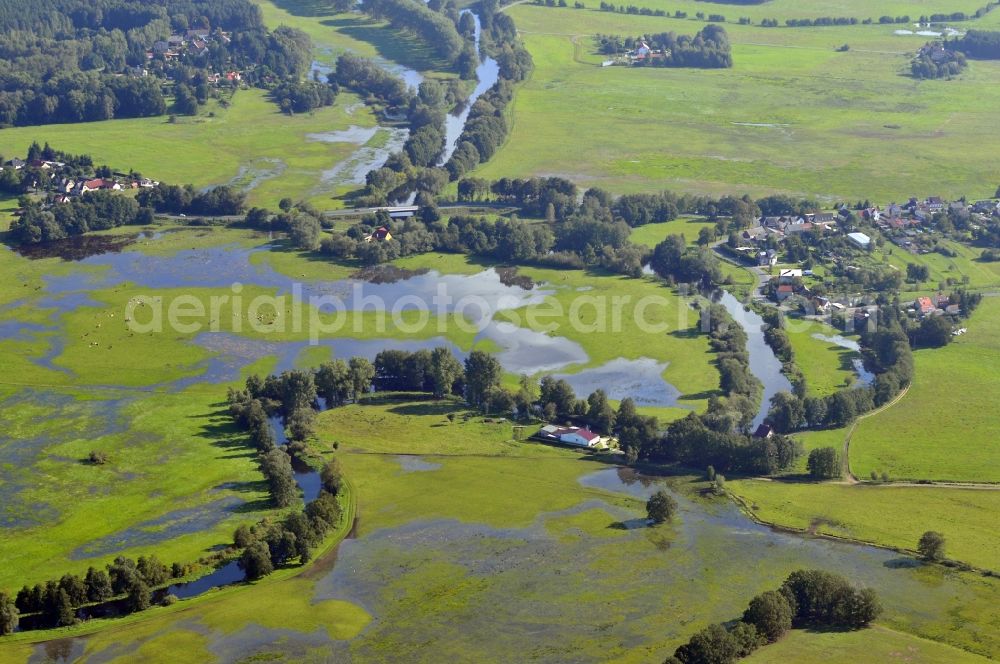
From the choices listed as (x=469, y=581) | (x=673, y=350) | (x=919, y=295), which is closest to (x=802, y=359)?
(x=673, y=350)

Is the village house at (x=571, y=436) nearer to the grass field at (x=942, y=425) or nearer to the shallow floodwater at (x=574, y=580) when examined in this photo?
the shallow floodwater at (x=574, y=580)

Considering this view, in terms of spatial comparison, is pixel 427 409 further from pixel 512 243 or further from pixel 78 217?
pixel 78 217

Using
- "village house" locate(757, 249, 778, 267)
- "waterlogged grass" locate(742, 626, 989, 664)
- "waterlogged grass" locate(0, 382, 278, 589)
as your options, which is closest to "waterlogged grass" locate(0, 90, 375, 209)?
"village house" locate(757, 249, 778, 267)

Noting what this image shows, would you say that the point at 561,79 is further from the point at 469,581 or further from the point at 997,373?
the point at 469,581

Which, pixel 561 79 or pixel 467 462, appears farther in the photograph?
pixel 561 79

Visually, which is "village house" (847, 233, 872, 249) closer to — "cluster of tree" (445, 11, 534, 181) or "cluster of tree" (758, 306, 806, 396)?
"cluster of tree" (758, 306, 806, 396)

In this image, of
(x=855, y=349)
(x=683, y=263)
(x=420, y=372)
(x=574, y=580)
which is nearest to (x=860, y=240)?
(x=683, y=263)
